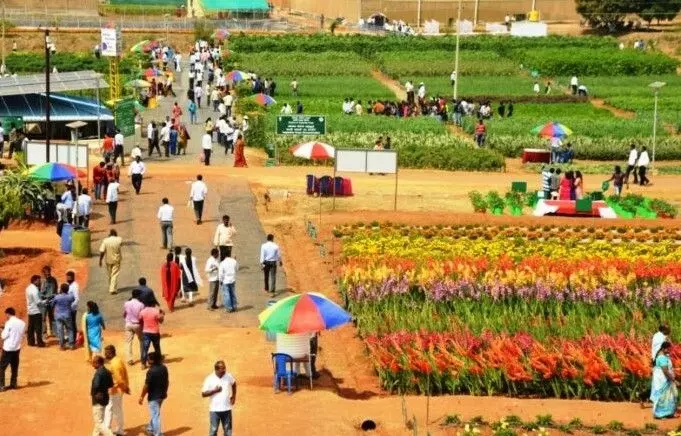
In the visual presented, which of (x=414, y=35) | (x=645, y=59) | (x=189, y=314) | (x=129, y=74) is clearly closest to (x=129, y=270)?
(x=189, y=314)

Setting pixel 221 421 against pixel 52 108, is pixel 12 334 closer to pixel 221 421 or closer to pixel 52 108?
pixel 221 421

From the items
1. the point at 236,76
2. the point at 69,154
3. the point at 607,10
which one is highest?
the point at 607,10

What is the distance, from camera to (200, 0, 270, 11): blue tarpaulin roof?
337ft

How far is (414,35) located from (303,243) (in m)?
61.1

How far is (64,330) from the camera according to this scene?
24.7 metres

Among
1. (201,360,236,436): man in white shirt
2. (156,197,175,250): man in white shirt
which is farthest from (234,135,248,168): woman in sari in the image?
(201,360,236,436): man in white shirt

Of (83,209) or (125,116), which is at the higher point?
(125,116)

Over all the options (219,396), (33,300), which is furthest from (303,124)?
(219,396)

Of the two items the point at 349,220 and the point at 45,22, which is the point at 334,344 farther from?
the point at 45,22

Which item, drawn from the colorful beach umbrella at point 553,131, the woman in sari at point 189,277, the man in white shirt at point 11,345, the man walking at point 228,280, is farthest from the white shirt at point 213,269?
the colorful beach umbrella at point 553,131

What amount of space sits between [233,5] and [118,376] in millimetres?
85757

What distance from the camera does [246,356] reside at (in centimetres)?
2433

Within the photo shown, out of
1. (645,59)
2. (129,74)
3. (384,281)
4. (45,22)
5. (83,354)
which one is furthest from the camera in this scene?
(45,22)

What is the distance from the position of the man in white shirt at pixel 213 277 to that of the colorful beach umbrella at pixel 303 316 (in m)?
5.25
